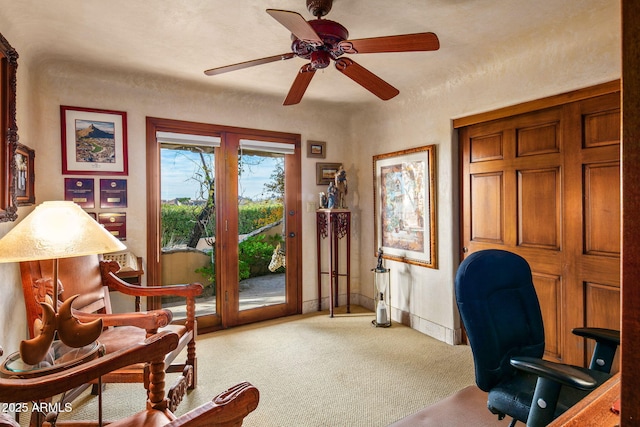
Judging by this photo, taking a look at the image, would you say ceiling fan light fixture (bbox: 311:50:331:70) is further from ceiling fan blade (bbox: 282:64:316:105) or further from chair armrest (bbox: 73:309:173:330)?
chair armrest (bbox: 73:309:173:330)

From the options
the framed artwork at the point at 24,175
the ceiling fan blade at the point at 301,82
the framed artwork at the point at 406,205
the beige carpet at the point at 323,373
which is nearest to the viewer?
the ceiling fan blade at the point at 301,82

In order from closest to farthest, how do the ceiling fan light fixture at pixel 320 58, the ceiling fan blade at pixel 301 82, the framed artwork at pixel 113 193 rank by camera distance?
the ceiling fan light fixture at pixel 320 58, the ceiling fan blade at pixel 301 82, the framed artwork at pixel 113 193

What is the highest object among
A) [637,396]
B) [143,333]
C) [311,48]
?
[311,48]

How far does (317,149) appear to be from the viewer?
4.18 meters

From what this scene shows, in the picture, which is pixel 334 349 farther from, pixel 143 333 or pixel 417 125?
pixel 417 125

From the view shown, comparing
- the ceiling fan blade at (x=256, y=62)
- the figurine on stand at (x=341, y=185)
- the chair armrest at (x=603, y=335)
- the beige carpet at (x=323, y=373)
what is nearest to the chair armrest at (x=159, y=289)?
the beige carpet at (x=323, y=373)

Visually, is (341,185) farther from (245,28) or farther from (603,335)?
(603,335)

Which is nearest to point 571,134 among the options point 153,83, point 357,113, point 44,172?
point 357,113

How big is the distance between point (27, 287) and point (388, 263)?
3.16 metres

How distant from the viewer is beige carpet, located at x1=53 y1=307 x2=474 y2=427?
2.19 metres

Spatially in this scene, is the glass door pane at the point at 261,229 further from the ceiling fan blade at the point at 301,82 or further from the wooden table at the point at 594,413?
the wooden table at the point at 594,413

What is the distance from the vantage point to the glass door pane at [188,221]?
3.45 meters

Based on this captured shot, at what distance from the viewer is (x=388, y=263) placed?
3984mm

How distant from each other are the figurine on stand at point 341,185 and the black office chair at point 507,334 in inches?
99.6
